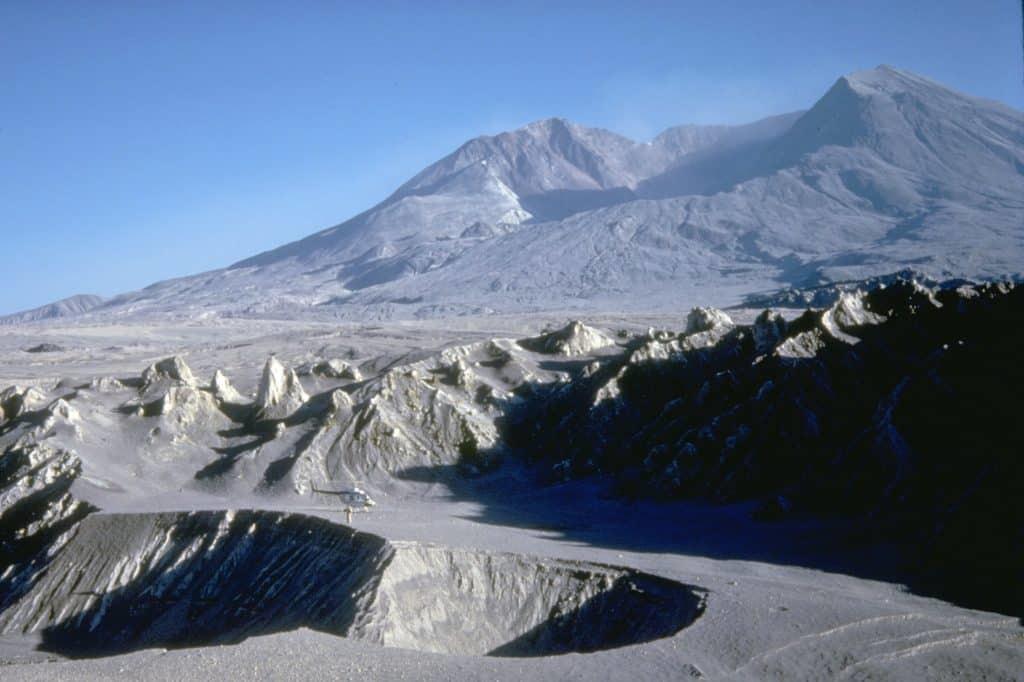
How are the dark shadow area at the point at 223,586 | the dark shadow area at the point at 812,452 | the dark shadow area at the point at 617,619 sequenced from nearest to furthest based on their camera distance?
the dark shadow area at the point at 617,619 → the dark shadow area at the point at 812,452 → the dark shadow area at the point at 223,586

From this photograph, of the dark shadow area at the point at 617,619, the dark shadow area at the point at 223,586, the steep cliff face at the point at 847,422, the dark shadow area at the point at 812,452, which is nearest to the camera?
the dark shadow area at the point at 617,619

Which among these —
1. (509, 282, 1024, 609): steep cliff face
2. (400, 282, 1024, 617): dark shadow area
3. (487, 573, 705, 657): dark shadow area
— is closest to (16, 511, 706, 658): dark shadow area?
(487, 573, 705, 657): dark shadow area

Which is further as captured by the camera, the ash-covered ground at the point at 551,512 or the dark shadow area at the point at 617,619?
the dark shadow area at the point at 617,619

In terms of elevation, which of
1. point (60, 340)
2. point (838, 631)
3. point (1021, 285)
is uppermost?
point (60, 340)

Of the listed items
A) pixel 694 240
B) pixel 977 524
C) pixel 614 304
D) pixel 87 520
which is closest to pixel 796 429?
pixel 977 524

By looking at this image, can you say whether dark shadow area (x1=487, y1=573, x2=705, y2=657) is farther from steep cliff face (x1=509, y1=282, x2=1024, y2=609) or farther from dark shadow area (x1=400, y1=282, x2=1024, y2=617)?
steep cliff face (x1=509, y1=282, x2=1024, y2=609)

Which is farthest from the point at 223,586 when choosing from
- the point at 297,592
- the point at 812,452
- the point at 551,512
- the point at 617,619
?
the point at 812,452

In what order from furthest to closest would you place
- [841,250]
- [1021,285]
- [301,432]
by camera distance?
[841,250]
[301,432]
[1021,285]

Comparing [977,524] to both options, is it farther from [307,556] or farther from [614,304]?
[614,304]

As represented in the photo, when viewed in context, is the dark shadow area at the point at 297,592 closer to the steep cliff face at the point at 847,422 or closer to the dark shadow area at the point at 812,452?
the dark shadow area at the point at 812,452

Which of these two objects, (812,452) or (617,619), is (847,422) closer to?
(812,452)

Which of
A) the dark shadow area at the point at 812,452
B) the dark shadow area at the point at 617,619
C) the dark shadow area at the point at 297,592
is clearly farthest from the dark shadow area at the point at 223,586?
the dark shadow area at the point at 812,452
